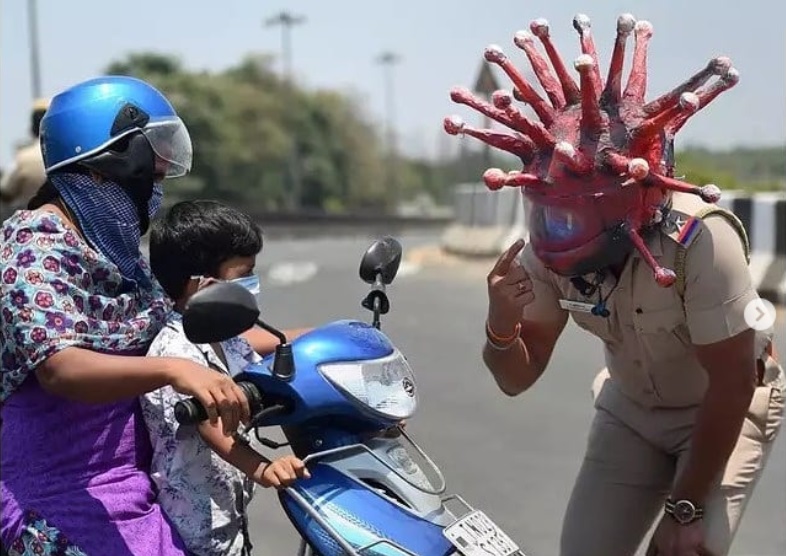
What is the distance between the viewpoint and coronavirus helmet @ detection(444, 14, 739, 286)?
2.62m

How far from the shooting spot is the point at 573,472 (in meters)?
5.98

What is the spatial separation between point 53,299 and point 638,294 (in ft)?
4.51

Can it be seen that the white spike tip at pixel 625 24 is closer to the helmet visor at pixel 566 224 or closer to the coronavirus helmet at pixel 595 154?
the coronavirus helmet at pixel 595 154

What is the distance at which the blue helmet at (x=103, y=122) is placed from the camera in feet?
8.06

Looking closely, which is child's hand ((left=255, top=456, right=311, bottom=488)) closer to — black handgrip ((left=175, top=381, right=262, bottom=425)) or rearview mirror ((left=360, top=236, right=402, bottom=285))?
black handgrip ((left=175, top=381, right=262, bottom=425))

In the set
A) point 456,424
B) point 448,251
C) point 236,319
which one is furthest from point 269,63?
point 236,319

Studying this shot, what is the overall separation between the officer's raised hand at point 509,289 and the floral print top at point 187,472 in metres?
0.69

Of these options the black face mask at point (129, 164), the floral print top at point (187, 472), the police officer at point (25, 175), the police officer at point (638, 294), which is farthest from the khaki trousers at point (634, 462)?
the police officer at point (25, 175)

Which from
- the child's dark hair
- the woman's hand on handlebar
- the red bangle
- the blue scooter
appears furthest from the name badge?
the woman's hand on handlebar

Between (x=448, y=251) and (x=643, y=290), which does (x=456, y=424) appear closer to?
(x=643, y=290)

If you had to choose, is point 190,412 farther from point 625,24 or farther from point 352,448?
point 625,24

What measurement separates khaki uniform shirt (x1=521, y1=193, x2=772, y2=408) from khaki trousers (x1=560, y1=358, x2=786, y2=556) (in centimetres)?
7

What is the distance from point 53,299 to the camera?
7.64 feet

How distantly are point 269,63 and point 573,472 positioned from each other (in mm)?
68235
